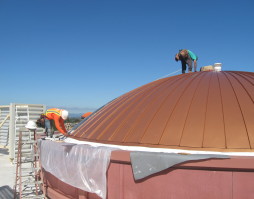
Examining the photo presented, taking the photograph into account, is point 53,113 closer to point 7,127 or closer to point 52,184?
point 52,184

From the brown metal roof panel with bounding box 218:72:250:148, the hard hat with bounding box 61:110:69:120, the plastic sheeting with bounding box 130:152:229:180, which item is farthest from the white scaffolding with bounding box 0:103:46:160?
the brown metal roof panel with bounding box 218:72:250:148

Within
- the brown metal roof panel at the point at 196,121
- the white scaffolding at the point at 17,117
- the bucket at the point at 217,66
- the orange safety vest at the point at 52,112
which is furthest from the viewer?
the white scaffolding at the point at 17,117

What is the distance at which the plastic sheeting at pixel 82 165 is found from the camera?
19.3 ft

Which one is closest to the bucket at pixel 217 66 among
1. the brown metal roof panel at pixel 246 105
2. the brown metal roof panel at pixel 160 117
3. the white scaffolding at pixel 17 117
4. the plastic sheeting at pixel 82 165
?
the brown metal roof panel at pixel 246 105

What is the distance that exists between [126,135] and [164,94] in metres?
1.84

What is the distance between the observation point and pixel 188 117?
630cm

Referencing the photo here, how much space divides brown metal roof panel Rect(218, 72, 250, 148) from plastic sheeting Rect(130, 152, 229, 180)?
3.55ft

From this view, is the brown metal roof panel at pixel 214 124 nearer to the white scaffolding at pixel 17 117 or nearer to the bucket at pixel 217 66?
the bucket at pixel 217 66

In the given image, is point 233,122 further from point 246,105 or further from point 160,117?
point 160,117

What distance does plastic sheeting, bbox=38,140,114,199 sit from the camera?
5879 mm

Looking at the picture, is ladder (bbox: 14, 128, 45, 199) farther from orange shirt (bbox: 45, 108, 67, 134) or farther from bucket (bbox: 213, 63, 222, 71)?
bucket (bbox: 213, 63, 222, 71)

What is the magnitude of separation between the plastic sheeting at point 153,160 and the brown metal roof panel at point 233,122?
108 cm

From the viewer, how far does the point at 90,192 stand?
6.22m

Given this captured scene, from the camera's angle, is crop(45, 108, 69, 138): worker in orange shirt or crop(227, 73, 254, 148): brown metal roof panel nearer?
crop(227, 73, 254, 148): brown metal roof panel
